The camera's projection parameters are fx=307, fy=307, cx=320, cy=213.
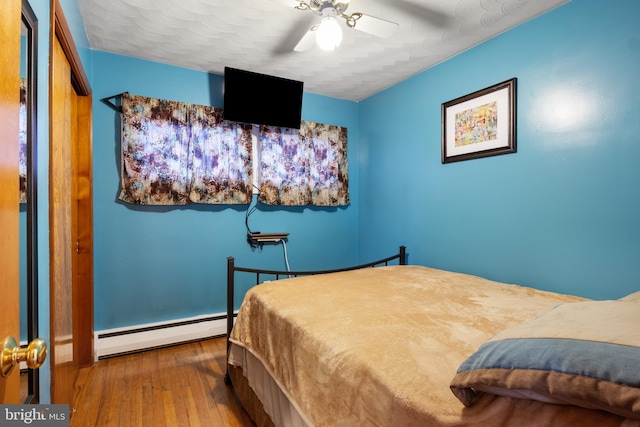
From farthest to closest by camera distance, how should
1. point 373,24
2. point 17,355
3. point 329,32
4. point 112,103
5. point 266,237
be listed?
point 266,237 < point 112,103 < point 373,24 < point 329,32 < point 17,355

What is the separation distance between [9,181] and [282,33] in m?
2.16

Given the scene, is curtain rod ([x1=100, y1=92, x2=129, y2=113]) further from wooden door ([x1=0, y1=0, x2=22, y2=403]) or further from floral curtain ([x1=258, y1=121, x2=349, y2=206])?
wooden door ([x1=0, y1=0, x2=22, y2=403])

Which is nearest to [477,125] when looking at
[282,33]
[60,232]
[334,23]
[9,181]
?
[334,23]

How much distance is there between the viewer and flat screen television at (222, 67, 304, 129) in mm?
2898

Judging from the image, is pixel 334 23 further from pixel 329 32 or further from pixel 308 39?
pixel 308 39

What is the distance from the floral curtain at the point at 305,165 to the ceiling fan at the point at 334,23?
148cm

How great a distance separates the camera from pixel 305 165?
346cm

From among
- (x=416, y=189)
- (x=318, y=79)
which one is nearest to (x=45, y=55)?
(x=318, y=79)

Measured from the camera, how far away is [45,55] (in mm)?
1243

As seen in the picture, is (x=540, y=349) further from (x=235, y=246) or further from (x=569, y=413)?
(x=235, y=246)

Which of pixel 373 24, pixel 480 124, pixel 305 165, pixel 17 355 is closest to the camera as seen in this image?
pixel 17 355

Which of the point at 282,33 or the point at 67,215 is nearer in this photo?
the point at 67,215

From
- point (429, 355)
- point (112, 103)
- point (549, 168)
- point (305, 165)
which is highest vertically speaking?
point (112, 103)

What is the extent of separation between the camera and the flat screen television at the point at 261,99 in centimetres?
290
